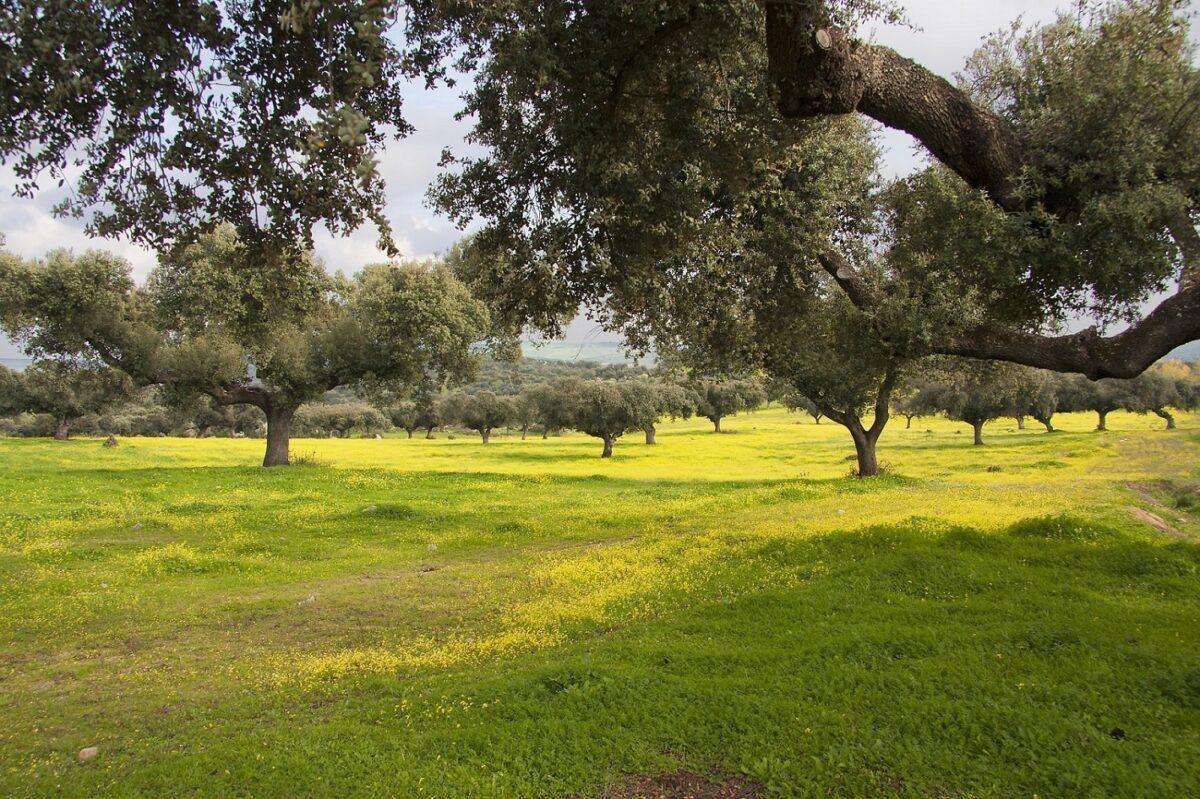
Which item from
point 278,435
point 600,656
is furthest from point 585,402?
point 600,656

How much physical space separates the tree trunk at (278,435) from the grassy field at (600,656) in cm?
1584

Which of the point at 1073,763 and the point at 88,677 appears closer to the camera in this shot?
the point at 1073,763

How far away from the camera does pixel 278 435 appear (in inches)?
1337

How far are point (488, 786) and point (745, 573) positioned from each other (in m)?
6.77

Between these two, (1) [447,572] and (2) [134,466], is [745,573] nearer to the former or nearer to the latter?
(1) [447,572]

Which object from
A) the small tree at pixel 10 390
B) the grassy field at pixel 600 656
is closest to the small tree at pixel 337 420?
the small tree at pixel 10 390

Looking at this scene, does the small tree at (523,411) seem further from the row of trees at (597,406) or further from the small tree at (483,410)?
the small tree at (483,410)

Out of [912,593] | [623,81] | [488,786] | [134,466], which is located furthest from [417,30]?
[134,466]

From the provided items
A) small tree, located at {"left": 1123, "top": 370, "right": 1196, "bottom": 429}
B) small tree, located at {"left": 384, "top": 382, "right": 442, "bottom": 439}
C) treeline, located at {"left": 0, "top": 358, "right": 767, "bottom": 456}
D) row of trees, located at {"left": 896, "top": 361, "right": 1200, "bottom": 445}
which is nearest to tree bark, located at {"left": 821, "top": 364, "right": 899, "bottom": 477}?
treeline, located at {"left": 0, "top": 358, "right": 767, "bottom": 456}

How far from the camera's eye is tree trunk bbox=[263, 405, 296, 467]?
3359cm

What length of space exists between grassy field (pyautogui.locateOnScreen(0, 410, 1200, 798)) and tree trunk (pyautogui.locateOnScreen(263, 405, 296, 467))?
15.8m

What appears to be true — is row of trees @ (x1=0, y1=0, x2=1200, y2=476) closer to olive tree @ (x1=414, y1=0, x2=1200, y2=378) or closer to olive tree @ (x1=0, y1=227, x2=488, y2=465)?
olive tree @ (x1=414, y1=0, x2=1200, y2=378)

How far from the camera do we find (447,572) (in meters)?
12.7

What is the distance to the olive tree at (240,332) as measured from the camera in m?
26.9
